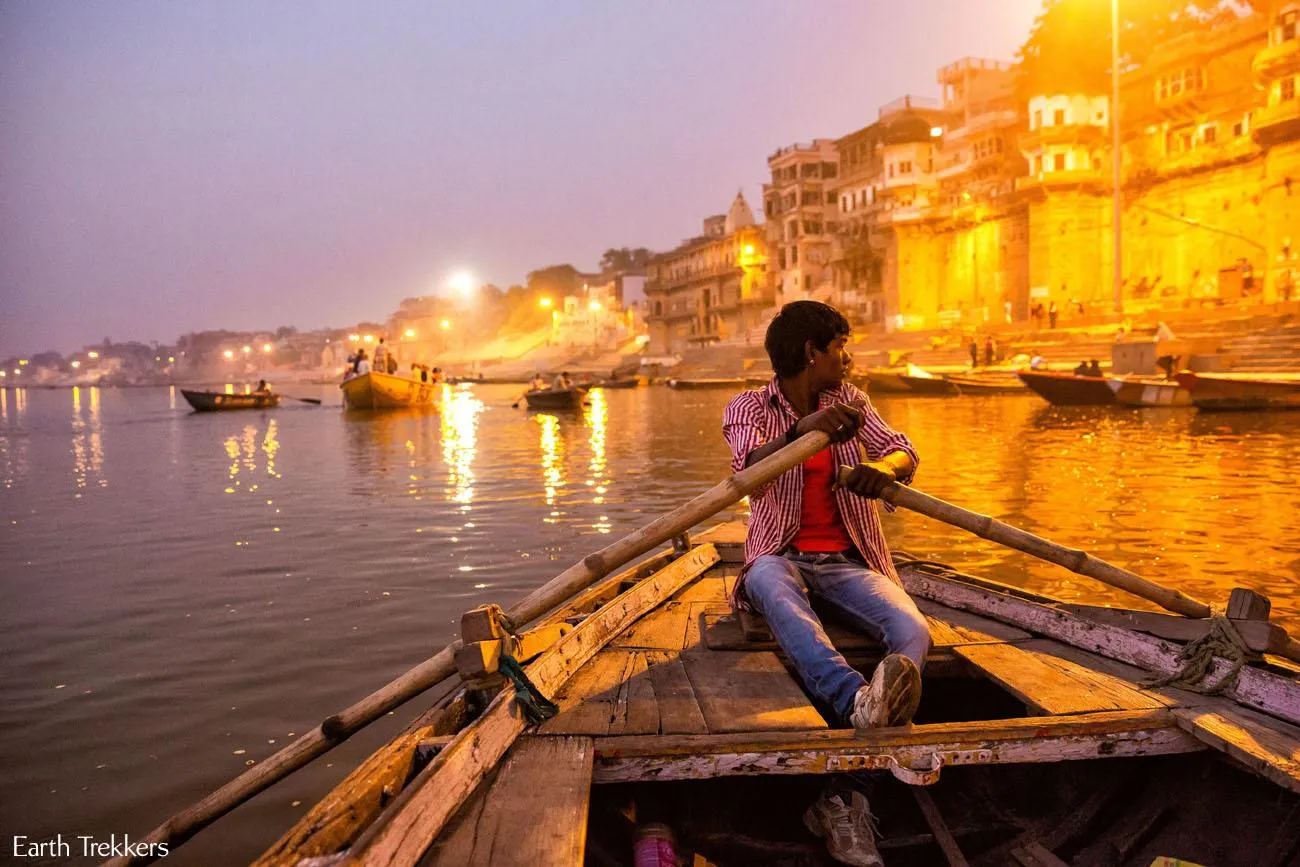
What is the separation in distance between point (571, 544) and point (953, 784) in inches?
223

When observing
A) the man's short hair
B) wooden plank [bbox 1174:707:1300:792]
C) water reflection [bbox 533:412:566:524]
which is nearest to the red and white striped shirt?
the man's short hair

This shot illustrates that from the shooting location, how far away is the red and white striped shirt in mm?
3607

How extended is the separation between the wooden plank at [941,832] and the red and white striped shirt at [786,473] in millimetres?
1056

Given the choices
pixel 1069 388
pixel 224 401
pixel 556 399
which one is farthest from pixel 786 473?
pixel 224 401

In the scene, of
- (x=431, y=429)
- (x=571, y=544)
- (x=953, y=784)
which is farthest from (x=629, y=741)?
(x=431, y=429)

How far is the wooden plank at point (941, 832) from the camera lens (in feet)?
8.38

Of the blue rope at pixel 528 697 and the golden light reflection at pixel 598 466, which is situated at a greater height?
the blue rope at pixel 528 697

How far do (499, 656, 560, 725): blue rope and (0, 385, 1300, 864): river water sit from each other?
1.40 m

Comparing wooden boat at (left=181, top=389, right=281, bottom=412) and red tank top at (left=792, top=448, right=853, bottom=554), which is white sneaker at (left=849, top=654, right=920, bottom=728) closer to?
red tank top at (left=792, top=448, right=853, bottom=554)

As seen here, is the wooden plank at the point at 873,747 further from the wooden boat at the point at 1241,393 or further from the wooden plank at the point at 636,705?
the wooden boat at the point at 1241,393

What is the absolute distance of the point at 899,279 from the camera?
46.3 meters

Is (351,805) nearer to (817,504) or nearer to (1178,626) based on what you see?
(817,504)

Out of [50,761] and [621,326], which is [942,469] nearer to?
[50,761]

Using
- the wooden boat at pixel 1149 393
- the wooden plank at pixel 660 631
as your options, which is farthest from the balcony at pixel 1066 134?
the wooden plank at pixel 660 631
